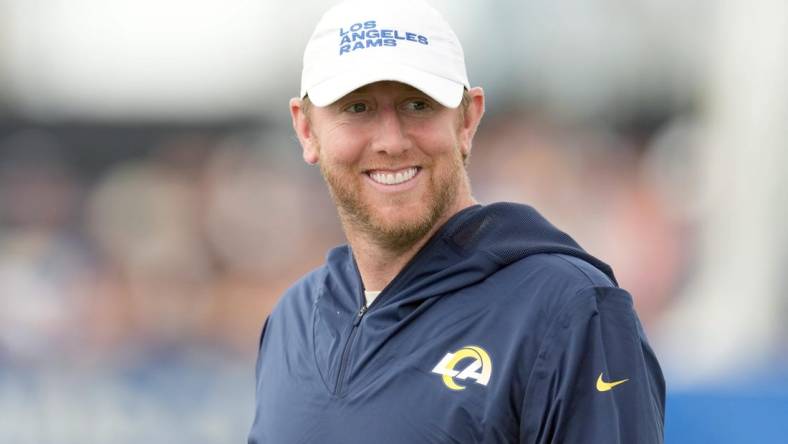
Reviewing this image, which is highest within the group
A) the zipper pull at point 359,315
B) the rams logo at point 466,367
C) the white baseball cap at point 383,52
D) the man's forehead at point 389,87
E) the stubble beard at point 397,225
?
the white baseball cap at point 383,52

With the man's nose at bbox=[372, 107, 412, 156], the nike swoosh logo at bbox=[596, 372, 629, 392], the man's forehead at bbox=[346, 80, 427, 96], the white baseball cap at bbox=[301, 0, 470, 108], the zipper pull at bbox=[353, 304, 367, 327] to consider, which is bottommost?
the nike swoosh logo at bbox=[596, 372, 629, 392]

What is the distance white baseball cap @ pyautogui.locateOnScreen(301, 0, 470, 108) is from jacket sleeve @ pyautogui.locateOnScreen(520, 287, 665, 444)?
0.55m

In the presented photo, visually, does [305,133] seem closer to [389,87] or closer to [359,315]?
[389,87]

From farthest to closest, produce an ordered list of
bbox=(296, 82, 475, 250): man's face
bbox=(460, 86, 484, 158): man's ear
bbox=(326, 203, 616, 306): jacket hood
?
bbox=(460, 86, 484, 158): man's ear, bbox=(296, 82, 475, 250): man's face, bbox=(326, 203, 616, 306): jacket hood

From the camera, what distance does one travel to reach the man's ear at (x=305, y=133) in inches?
101

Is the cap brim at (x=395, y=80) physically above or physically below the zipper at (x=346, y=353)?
above

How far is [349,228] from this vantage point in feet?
8.30

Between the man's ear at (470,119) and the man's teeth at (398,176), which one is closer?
the man's teeth at (398,176)

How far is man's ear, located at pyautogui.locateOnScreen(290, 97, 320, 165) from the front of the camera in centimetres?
256

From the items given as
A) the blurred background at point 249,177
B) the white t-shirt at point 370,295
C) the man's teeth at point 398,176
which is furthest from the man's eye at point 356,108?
the blurred background at point 249,177

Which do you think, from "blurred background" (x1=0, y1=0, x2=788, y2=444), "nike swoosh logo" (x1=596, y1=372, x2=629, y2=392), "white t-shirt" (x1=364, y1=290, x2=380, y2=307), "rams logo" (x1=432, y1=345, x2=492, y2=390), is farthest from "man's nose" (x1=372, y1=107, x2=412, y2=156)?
"blurred background" (x1=0, y1=0, x2=788, y2=444)

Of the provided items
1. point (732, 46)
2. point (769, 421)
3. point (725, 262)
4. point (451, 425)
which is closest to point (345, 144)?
point (451, 425)

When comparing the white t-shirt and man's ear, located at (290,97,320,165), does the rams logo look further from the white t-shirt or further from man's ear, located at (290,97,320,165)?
man's ear, located at (290,97,320,165)

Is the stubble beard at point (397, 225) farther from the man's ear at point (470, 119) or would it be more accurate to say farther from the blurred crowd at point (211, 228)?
the blurred crowd at point (211, 228)
